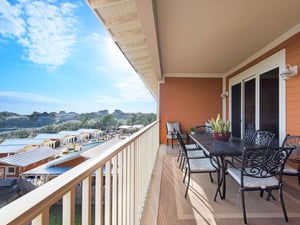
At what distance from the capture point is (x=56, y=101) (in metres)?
1.29

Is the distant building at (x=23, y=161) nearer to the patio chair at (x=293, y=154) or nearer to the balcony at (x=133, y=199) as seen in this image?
the balcony at (x=133, y=199)

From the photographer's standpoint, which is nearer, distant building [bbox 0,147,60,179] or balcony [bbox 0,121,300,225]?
balcony [bbox 0,121,300,225]

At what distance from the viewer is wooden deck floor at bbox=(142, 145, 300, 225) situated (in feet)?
6.70

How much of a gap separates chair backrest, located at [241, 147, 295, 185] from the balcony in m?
0.46

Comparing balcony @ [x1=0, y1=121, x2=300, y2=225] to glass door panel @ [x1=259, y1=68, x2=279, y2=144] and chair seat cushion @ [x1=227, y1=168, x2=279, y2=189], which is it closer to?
chair seat cushion @ [x1=227, y1=168, x2=279, y2=189]

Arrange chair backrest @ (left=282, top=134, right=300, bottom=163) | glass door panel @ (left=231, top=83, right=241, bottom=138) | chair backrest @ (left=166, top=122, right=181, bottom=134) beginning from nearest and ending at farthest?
chair backrest @ (left=282, top=134, right=300, bottom=163), glass door panel @ (left=231, top=83, right=241, bottom=138), chair backrest @ (left=166, top=122, right=181, bottom=134)

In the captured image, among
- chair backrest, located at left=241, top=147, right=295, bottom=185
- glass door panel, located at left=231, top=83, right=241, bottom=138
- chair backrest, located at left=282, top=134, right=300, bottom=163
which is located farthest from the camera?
glass door panel, located at left=231, top=83, right=241, bottom=138

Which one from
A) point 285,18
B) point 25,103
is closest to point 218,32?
point 285,18

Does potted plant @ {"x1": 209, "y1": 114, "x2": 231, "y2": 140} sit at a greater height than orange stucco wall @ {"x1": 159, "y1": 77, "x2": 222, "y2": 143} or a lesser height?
lesser

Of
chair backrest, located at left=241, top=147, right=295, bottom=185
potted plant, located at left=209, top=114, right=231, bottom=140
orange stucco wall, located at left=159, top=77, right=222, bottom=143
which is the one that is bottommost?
chair backrest, located at left=241, top=147, right=295, bottom=185

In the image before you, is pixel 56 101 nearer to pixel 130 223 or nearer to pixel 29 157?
pixel 29 157

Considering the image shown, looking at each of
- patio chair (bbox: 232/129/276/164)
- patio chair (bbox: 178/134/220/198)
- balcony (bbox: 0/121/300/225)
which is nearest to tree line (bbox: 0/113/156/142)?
balcony (bbox: 0/121/300/225)

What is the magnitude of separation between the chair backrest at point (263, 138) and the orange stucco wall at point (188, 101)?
3.51 meters

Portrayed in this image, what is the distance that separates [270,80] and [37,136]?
476 centimetres
